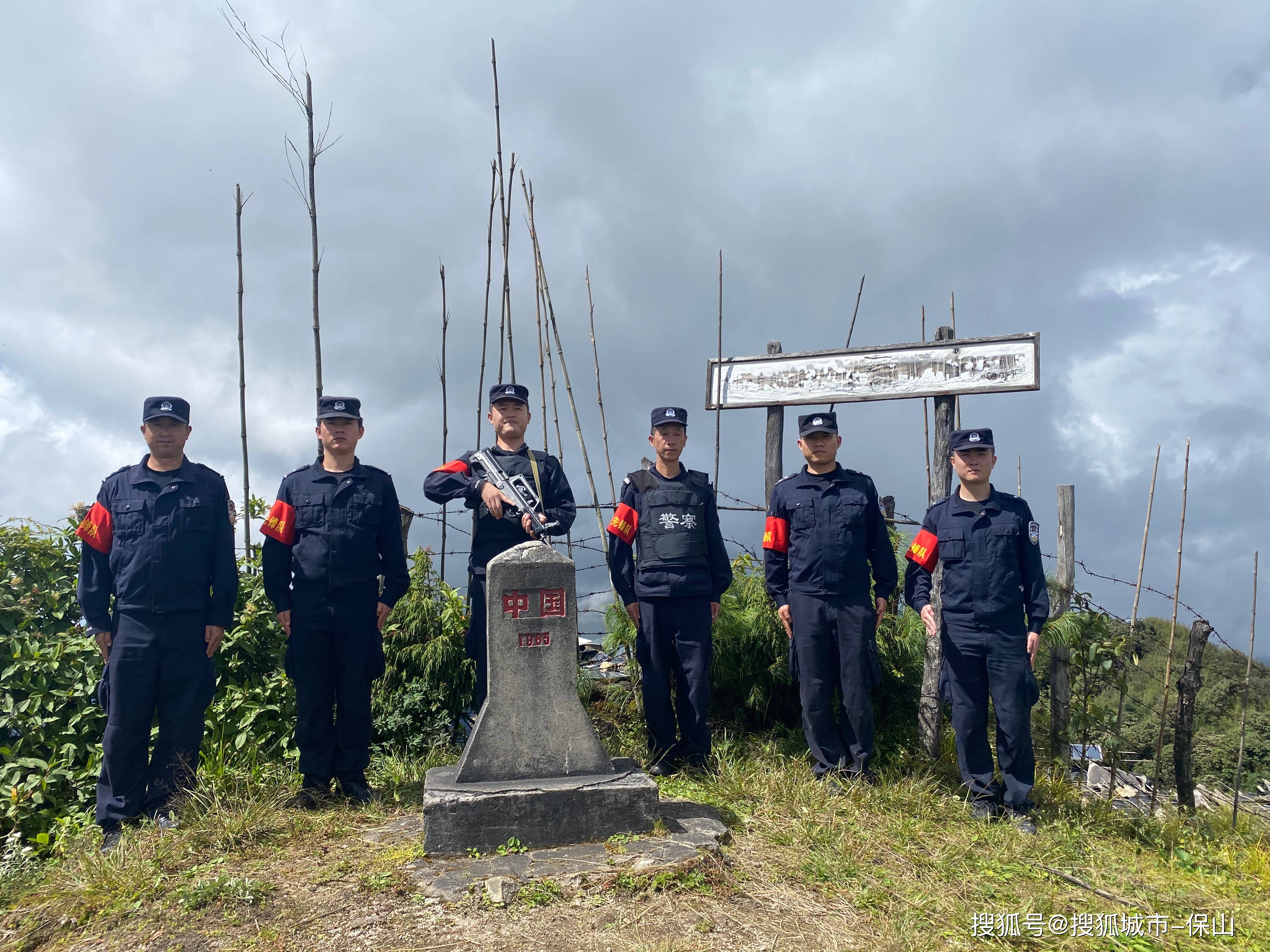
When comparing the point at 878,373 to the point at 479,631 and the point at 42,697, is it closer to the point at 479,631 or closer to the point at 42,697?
the point at 479,631

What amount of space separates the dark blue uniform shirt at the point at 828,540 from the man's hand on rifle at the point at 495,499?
152cm

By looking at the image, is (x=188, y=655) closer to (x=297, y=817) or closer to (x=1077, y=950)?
(x=297, y=817)

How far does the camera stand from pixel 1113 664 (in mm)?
5543

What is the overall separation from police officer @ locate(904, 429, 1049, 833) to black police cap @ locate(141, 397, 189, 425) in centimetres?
391

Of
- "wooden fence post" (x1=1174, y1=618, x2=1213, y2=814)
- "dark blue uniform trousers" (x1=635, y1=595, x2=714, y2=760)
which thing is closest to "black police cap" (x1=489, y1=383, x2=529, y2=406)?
"dark blue uniform trousers" (x1=635, y1=595, x2=714, y2=760)

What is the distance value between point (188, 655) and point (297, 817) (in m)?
0.95

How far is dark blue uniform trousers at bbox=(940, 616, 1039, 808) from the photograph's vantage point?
168 inches

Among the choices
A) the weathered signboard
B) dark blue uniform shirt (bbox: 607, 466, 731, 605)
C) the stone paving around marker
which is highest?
the weathered signboard

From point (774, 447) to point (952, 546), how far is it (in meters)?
1.85

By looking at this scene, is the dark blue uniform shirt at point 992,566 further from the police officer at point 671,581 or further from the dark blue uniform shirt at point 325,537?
the dark blue uniform shirt at point 325,537

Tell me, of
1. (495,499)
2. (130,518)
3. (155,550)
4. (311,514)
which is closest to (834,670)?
(495,499)

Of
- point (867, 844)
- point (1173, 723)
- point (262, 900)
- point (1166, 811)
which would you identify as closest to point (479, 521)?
point (262, 900)

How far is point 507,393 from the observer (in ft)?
15.3

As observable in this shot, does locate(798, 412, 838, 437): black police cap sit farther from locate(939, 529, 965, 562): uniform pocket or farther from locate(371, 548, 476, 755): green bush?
locate(371, 548, 476, 755): green bush
